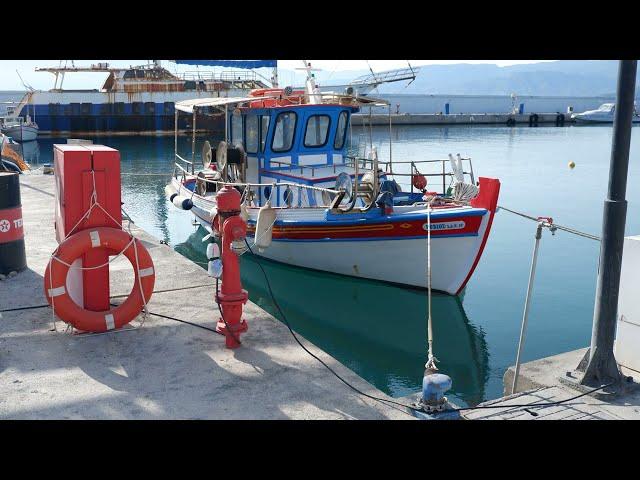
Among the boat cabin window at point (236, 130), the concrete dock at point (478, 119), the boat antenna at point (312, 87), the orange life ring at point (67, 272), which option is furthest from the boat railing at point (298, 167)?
the concrete dock at point (478, 119)

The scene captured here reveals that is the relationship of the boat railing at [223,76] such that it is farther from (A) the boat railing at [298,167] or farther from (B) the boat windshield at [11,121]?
(A) the boat railing at [298,167]

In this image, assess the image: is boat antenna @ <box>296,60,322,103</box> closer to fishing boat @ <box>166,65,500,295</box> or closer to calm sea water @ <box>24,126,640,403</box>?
fishing boat @ <box>166,65,500,295</box>

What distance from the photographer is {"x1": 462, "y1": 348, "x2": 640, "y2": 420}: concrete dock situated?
4.30 m

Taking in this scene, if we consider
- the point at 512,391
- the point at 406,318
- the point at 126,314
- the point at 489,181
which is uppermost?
the point at 489,181

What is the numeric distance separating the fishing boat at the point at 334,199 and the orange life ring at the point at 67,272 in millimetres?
2541

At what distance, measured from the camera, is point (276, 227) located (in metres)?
11.2

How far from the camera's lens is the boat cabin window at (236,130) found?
1278 cm

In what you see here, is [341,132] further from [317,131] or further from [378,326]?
[378,326]

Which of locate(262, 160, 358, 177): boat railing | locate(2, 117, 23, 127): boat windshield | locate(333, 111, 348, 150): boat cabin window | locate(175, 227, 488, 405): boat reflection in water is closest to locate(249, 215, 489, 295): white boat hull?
locate(175, 227, 488, 405): boat reflection in water

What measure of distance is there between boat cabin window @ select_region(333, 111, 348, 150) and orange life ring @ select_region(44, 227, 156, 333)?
7.17 m
